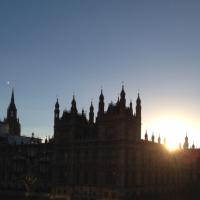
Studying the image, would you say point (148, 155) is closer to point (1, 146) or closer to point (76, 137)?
point (76, 137)

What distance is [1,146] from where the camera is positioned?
442ft

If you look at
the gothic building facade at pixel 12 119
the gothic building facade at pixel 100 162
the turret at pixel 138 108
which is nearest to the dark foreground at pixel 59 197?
the gothic building facade at pixel 100 162

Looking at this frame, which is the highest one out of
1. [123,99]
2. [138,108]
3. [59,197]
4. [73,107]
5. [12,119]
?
[12,119]

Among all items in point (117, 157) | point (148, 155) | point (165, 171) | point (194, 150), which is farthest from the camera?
point (194, 150)

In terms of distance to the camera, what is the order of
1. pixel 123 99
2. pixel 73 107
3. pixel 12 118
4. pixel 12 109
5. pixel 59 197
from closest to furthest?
pixel 123 99 → pixel 59 197 → pixel 73 107 → pixel 12 118 → pixel 12 109

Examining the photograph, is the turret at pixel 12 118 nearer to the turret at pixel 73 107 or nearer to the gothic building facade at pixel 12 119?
the gothic building facade at pixel 12 119

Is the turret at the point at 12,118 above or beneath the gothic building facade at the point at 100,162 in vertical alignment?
above

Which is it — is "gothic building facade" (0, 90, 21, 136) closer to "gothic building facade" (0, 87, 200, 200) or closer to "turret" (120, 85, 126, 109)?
"gothic building facade" (0, 87, 200, 200)

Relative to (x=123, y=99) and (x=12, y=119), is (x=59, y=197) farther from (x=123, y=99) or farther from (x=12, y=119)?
(x=12, y=119)

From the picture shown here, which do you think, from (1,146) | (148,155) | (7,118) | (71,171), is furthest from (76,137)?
(7,118)

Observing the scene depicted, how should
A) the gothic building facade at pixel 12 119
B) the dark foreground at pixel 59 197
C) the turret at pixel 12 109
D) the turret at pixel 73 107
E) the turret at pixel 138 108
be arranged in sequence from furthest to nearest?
the turret at pixel 12 109 → the gothic building facade at pixel 12 119 → the turret at pixel 73 107 → the turret at pixel 138 108 → the dark foreground at pixel 59 197

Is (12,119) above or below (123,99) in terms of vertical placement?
above

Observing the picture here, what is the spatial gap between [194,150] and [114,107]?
3659 cm

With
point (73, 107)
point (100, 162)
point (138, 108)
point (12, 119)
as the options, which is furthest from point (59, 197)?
point (12, 119)
